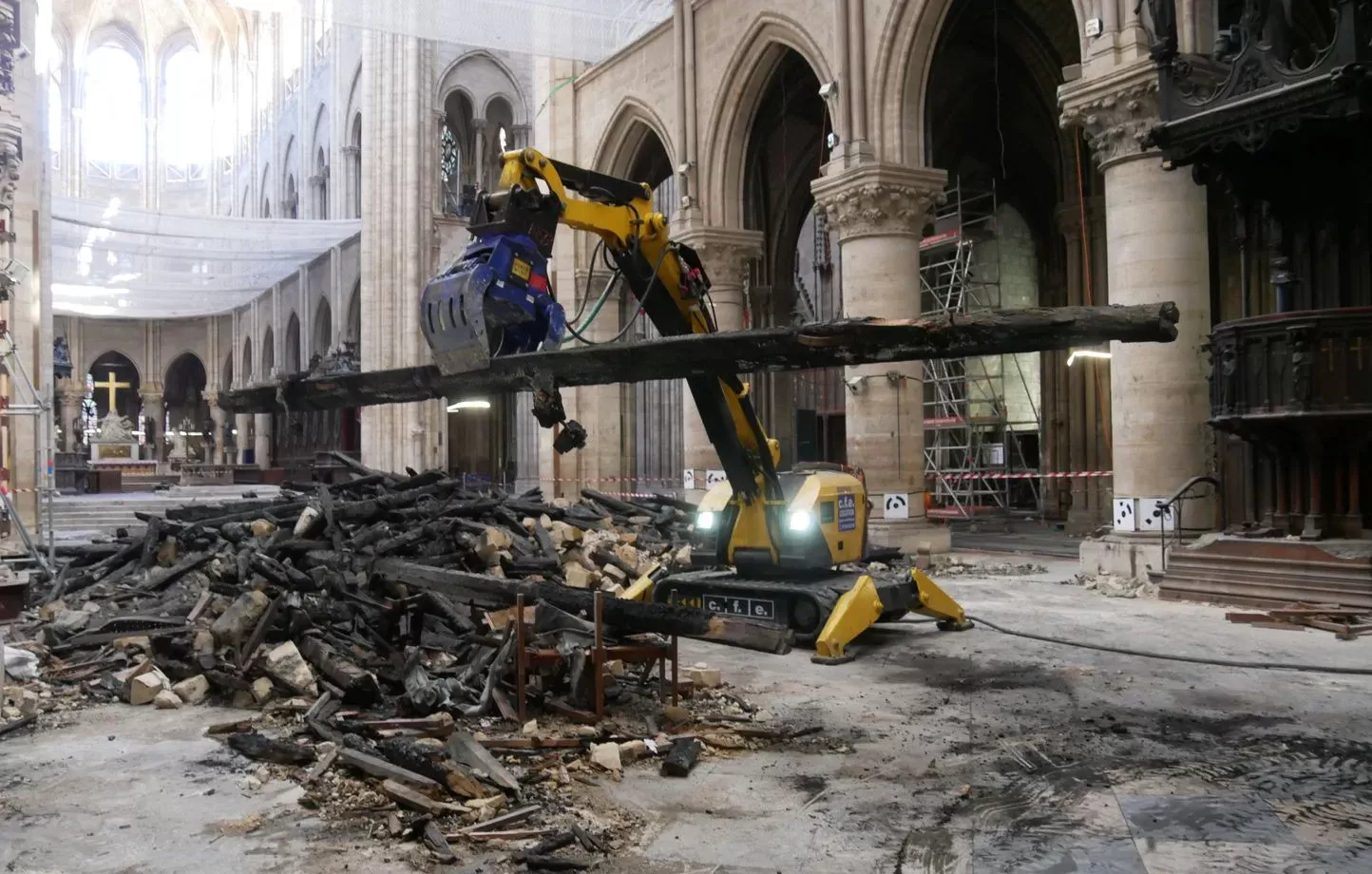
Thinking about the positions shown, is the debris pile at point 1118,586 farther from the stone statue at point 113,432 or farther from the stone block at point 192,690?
the stone statue at point 113,432

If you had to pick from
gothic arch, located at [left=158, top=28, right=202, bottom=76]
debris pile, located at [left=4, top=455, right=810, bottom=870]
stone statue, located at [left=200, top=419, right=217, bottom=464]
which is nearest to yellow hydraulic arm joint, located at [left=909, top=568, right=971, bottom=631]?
debris pile, located at [left=4, top=455, right=810, bottom=870]

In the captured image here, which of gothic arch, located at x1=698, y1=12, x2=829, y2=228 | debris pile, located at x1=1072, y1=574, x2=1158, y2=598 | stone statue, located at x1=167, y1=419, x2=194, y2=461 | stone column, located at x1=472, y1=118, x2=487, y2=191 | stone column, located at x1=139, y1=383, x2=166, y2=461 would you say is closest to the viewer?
debris pile, located at x1=1072, y1=574, x2=1158, y2=598

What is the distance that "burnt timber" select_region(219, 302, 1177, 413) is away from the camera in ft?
15.8

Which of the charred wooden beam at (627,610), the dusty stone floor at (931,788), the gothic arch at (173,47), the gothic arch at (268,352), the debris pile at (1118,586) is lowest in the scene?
the dusty stone floor at (931,788)

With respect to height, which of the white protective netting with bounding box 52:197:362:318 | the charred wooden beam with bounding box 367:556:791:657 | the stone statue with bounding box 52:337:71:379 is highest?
the white protective netting with bounding box 52:197:362:318

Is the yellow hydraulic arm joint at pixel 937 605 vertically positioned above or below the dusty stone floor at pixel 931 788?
above

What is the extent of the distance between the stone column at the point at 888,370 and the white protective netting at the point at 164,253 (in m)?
18.9

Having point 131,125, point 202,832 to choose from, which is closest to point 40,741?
point 202,832

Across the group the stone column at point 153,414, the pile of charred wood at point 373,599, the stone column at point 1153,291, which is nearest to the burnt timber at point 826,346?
the pile of charred wood at point 373,599

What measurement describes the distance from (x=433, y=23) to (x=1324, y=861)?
18121mm

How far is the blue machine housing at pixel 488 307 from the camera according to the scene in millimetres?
5898

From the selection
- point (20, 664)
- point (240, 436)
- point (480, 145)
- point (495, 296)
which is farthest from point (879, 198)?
point (240, 436)

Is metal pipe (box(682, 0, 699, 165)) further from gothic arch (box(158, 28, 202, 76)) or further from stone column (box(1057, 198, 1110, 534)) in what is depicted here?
gothic arch (box(158, 28, 202, 76))

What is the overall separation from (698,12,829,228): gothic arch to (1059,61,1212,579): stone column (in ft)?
21.1
